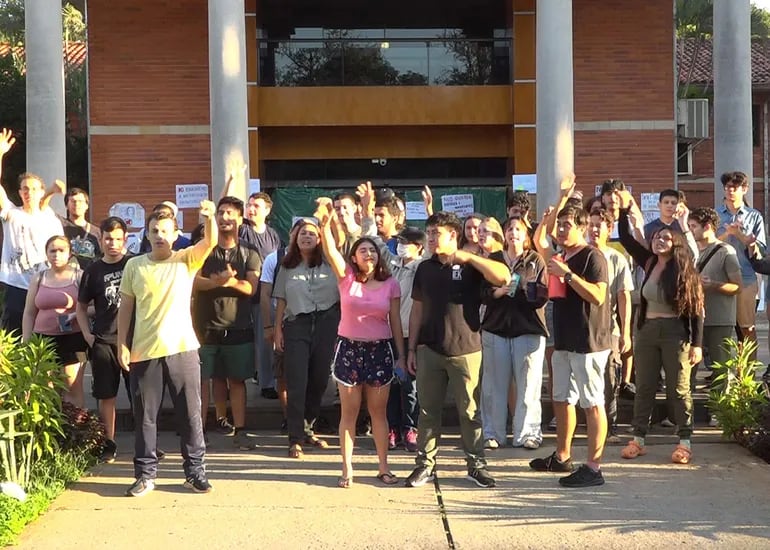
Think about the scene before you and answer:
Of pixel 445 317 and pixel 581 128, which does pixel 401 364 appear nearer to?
pixel 445 317

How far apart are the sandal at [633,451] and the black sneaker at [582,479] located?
84cm

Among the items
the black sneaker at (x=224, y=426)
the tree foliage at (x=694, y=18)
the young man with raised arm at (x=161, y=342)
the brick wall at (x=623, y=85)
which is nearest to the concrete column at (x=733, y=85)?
the brick wall at (x=623, y=85)

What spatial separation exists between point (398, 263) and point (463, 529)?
271cm

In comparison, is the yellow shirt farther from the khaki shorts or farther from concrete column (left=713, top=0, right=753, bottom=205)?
concrete column (left=713, top=0, right=753, bottom=205)

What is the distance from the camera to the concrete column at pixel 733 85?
14.7 m

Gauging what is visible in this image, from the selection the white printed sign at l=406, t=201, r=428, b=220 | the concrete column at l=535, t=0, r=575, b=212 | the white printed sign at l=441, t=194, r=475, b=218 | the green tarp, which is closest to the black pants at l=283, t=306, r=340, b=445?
the concrete column at l=535, t=0, r=575, b=212

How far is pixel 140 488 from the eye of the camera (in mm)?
6602

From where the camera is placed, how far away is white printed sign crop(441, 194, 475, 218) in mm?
18719

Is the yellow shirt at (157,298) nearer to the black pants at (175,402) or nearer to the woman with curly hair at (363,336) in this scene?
the black pants at (175,402)

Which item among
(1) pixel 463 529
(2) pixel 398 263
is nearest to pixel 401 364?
(2) pixel 398 263

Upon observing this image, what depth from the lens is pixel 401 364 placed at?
7.09m

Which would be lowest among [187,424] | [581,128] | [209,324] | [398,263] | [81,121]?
[187,424]

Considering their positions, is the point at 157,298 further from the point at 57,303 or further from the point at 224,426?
the point at 224,426

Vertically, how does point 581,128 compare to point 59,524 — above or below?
above
